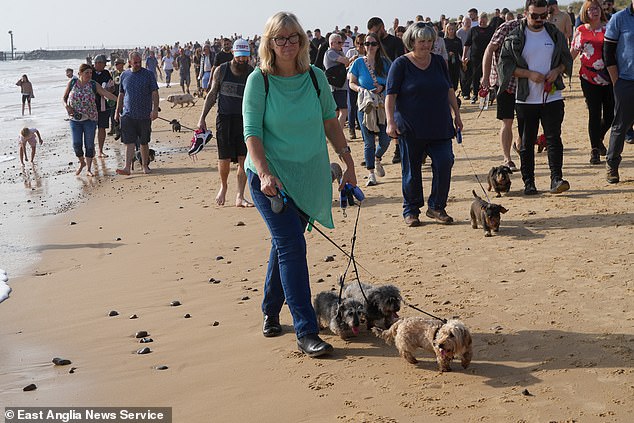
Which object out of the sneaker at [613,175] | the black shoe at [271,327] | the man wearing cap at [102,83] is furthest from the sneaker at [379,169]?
the man wearing cap at [102,83]

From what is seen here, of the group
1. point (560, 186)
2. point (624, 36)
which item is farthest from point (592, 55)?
point (560, 186)

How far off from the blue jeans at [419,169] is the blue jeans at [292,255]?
3.11m

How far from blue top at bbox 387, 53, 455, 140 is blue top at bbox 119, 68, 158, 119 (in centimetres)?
626

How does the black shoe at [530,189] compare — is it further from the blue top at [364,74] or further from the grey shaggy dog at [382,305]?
the grey shaggy dog at [382,305]

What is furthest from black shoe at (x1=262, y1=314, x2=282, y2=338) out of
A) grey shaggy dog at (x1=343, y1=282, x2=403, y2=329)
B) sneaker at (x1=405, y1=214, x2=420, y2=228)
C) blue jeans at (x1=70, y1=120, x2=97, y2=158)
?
blue jeans at (x1=70, y1=120, x2=97, y2=158)

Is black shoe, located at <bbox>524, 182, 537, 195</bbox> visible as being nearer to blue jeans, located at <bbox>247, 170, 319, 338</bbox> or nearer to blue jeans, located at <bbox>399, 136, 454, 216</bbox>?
blue jeans, located at <bbox>399, 136, 454, 216</bbox>

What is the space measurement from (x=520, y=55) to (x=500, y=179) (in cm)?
133

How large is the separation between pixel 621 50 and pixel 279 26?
16.2 feet

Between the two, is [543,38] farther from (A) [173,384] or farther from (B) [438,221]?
(A) [173,384]

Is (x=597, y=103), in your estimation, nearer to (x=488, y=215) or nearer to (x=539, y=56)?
(x=539, y=56)

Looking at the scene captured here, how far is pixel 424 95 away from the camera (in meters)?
7.86

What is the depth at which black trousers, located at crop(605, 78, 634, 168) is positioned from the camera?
8.64 meters

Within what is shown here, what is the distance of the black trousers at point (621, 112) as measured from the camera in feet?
28.3

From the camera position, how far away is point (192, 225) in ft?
30.7
